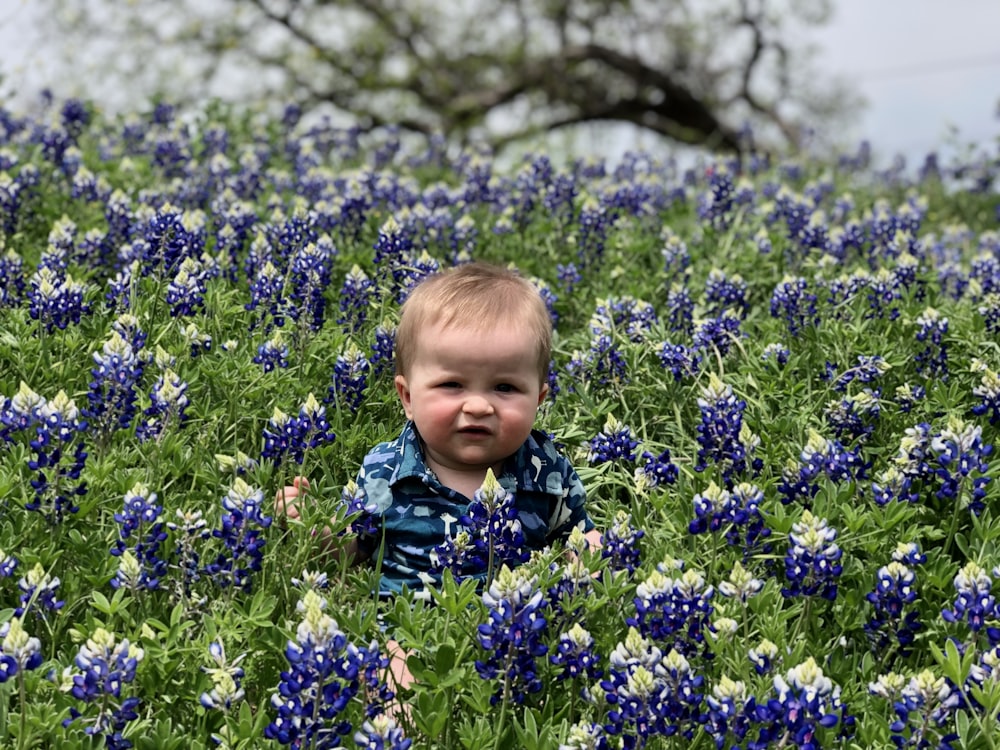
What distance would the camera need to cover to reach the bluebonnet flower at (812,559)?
3389 millimetres

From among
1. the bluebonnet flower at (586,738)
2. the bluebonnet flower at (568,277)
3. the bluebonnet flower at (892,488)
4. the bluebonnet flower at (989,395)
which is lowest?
the bluebonnet flower at (586,738)

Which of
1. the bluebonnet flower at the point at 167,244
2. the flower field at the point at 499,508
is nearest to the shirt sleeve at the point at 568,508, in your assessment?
A: the flower field at the point at 499,508

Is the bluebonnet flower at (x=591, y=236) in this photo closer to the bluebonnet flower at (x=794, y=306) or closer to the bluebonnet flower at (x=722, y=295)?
the bluebonnet flower at (x=722, y=295)

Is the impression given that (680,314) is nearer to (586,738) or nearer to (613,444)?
(613,444)

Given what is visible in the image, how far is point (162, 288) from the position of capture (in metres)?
5.16

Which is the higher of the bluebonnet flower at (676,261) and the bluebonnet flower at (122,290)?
the bluebonnet flower at (676,261)

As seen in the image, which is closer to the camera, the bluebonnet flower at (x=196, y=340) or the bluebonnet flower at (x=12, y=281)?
the bluebonnet flower at (x=196, y=340)

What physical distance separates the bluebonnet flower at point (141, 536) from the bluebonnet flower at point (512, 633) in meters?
0.94

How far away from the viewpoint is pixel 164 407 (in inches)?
154

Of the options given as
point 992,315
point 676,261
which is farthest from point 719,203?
point 992,315

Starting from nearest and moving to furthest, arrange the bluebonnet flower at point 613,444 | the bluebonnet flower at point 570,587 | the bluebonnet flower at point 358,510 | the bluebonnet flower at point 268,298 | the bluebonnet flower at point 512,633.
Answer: the bluebonnet flower at point 512,633 → the bluebonnet flower at point 570,587 → the bluebonnet flower at point 358,510 → the bluebonnet flower at point 613,444 → the bluebonnet flower at point 268,298

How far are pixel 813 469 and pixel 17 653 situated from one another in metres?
2.31

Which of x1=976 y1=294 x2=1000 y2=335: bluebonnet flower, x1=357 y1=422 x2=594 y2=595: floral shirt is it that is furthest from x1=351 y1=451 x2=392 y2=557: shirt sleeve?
x1=976 y1=294 x2=1000 y2=335: bluebonnet flower

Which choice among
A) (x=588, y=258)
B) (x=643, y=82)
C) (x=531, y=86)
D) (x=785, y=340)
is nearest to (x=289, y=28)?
(x=531, y=86)
